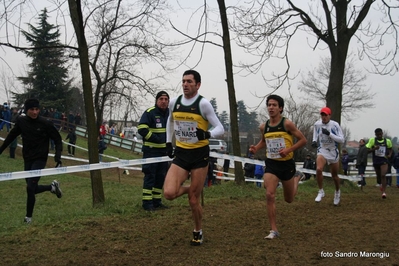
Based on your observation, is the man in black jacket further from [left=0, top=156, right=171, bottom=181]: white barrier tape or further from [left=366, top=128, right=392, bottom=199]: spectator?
[left=366, top=128, right=392, bottom=199]: spectator

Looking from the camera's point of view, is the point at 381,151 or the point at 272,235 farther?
the point at 381,151

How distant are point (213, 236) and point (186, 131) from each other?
1704 millimetres

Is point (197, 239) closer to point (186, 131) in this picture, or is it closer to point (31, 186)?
point (186, 131)

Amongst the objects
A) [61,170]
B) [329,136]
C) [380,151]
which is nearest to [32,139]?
[61,170]

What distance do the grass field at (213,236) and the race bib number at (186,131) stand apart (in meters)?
1.47

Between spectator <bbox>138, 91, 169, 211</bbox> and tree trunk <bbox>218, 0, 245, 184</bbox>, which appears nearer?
spectator <bbox>138, 91, 169, 211</bbox>

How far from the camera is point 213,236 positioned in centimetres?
661

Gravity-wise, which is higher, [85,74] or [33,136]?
[85,74]

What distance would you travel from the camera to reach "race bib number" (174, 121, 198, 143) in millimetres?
6121

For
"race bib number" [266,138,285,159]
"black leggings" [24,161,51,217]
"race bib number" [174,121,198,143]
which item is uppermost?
"race bib number" [174,121,198,143]

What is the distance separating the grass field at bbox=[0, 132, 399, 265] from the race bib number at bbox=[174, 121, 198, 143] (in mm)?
1469

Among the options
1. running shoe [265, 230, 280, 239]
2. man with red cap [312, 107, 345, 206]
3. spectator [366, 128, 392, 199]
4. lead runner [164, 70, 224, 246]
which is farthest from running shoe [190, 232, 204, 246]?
spectator [366, 128, 392, 199]

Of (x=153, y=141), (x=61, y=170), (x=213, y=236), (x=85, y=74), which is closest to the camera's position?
(x=213, y=236)

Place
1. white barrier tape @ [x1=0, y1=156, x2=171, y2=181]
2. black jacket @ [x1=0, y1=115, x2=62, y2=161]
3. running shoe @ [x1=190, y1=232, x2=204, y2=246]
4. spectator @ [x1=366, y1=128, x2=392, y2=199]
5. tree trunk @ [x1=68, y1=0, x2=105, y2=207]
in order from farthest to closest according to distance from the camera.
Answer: spectator @ [x1=366, y1=128, x2=392, y2=199]
tree trunk @ [x1=68, y1=0, x2=105, y2=207]
black jacket @ [x1=0, y1=115, x2=62, y2=161]
white barrier tape @ [x1=0, y1=156, x2=171, y2=181]
running shoe @ [x1=190, y1=232, x2=204, y2=246]
